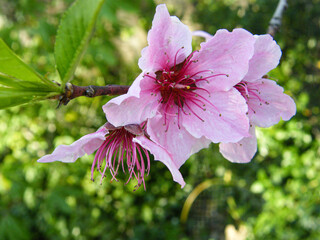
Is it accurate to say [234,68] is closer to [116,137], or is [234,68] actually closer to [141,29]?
[116,137]

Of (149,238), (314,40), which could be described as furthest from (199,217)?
(314,40)

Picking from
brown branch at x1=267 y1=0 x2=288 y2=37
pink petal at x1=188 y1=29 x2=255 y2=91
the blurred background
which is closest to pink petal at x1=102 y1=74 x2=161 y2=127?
pink petal at x1=188 y1=29 x2=255 y2=91

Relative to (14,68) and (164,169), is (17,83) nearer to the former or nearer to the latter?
(14,68)

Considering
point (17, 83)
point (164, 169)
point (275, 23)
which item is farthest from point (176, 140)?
point (164, 169)

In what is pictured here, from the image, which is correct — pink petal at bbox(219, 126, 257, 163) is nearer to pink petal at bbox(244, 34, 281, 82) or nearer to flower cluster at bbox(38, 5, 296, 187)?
flower cluster at bbox(38, 5, 296, 187)

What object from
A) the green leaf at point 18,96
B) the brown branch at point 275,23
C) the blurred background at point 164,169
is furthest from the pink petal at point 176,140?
the blurred background at point 164,169

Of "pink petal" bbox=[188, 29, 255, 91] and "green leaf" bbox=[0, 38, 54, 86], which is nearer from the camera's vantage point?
"green leaf" bbox=[0, 38, 54, 86]
